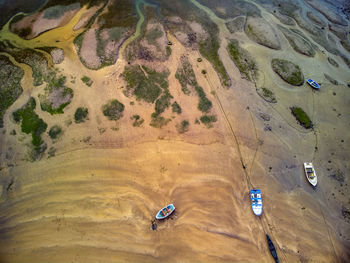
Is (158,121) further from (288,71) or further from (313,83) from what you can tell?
(313,83)

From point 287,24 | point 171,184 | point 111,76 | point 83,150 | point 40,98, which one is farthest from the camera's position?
point 287,24

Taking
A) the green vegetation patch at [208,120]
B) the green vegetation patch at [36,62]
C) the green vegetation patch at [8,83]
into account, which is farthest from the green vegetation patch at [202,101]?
the green vegetation patch at [8,83]

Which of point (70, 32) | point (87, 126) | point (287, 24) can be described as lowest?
point (87, 126)

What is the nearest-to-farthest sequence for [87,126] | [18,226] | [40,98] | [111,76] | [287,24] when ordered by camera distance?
[18,226] → [87,126] → [40,98] → [111,76] → [287,24]

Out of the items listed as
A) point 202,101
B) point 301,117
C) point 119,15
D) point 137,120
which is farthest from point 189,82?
point 119,15

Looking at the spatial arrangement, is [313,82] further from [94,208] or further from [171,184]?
[94,208]

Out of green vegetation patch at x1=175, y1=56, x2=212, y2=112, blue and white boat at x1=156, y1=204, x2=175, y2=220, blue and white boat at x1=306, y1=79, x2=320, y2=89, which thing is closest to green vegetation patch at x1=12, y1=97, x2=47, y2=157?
blue and white boat at x1=156, y1=204, x2=175, y2=220

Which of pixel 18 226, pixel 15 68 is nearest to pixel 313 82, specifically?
pixel 18 226

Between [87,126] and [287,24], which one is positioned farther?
[287,24]

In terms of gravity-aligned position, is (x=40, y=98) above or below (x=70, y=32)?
below
